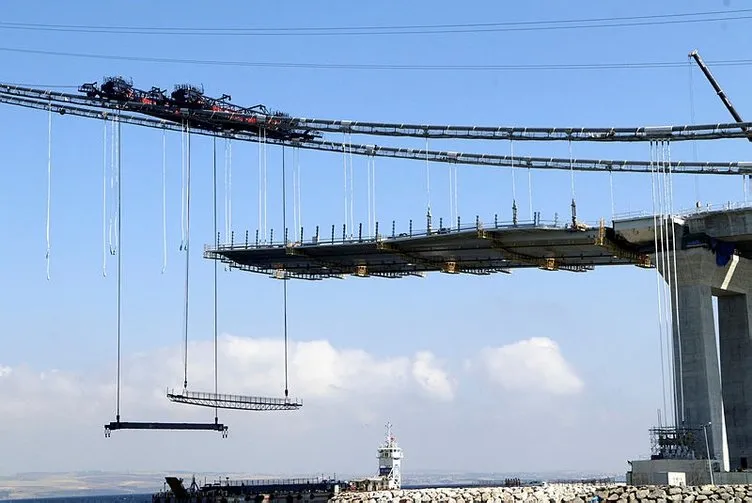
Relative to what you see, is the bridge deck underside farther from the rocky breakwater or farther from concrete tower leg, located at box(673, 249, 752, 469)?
the rocky breakwater

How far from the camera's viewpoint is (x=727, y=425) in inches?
3504

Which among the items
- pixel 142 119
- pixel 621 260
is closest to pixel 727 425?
pixel 621 260

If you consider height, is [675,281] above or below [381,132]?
below

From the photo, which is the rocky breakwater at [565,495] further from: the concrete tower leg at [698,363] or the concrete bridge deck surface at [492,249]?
the concrete bridge deck surface at [492,249]

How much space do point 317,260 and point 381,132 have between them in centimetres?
1224

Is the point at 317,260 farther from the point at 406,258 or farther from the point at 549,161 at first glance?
the point at 549,161

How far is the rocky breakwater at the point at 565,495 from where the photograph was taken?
59906mm

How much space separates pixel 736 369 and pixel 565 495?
64.0 feet

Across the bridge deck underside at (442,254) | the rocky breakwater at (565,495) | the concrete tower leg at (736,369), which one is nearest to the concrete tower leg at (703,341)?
the concrete tower leg at (736,369)

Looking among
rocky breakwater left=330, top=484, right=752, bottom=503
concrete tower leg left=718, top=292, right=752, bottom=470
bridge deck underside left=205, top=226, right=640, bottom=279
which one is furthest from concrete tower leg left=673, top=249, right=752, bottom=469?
rocky breakwater left=330, top=484, right=752, bottom=503

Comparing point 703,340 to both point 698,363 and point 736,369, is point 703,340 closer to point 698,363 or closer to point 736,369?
point 698,363

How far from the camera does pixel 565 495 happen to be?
79000 millimetres

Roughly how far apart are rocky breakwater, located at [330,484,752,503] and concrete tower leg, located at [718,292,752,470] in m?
14.2

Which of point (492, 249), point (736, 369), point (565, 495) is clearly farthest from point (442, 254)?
point (736, 369)
